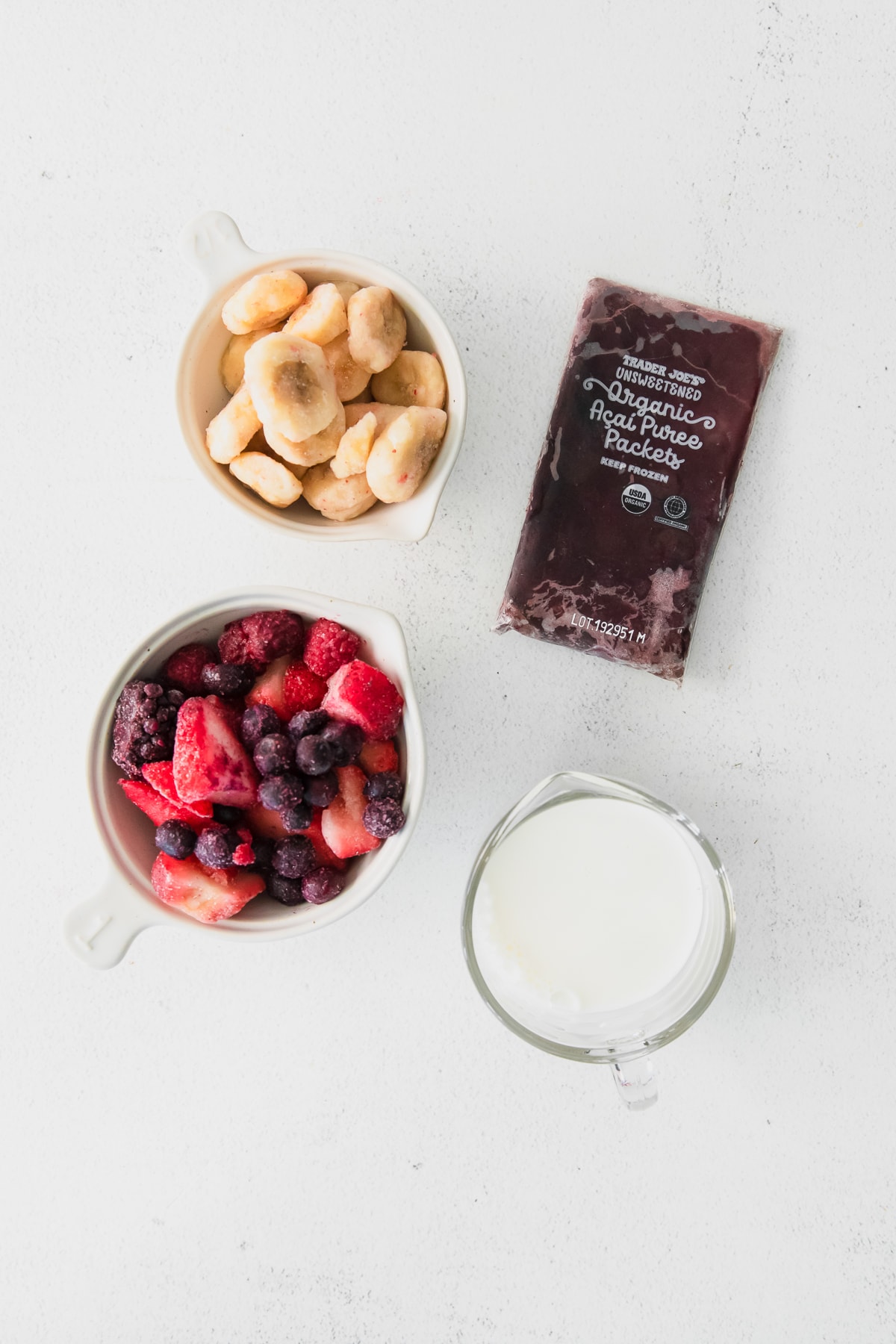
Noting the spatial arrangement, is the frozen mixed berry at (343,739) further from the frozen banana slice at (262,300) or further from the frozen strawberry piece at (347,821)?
the frozen banana slice at (262,300)

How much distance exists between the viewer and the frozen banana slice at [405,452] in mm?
885

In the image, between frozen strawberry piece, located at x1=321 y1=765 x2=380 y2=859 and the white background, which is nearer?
frozen strawberry piece, located at x1=321 y1=765 x2=380 y2=859

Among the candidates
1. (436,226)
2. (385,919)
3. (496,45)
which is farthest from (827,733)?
(496,45)

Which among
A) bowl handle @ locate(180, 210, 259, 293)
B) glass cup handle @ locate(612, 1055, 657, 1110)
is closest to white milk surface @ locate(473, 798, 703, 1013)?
glass cup handle @ locate(612, 1055, 657, 1110)

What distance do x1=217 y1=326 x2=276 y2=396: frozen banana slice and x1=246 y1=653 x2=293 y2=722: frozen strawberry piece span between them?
296 millimetres

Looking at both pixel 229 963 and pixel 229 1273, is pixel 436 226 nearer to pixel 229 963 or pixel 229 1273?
pixel 229 963

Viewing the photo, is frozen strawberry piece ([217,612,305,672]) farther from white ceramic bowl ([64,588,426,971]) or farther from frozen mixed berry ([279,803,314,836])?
frozen mixed berry ([279,803,314,836])

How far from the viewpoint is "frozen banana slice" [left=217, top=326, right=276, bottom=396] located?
94 centimetres

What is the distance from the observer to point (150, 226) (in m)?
1.08

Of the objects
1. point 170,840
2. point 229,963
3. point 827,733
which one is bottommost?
point 229,963

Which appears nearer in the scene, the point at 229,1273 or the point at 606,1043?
the point at 606,1043

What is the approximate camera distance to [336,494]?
3.07 feet

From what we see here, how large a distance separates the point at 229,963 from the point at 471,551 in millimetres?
586

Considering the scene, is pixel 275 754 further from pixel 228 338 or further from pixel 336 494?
pixel 228 338
